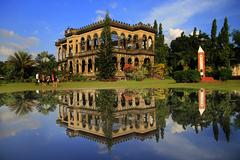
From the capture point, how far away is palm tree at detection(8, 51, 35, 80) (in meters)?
52.6

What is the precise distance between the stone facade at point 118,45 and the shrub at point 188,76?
1564 cm

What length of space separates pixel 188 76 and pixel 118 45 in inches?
801

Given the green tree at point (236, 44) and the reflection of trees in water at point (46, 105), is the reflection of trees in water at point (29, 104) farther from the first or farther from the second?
the green tree at point (236, 44)

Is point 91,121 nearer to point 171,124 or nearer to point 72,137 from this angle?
point 72,137

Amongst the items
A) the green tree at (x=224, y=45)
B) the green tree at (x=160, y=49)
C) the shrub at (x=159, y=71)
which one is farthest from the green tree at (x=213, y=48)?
the shrub at (x=159, y=71)

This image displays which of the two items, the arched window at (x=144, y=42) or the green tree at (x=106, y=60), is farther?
the arched window at (x=144, y=42)

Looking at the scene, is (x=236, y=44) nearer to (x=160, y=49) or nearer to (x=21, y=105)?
(x=160, y=49)

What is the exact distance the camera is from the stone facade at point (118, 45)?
51069mm

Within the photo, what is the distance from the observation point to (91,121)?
830cm

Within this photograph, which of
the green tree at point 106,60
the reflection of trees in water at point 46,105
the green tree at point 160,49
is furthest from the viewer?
the green tree at point 160,49

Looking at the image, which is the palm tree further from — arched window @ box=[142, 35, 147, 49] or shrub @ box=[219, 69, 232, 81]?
shrub @ box=[219, 69, 232, 81]

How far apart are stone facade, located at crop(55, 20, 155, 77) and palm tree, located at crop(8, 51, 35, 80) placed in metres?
7.83

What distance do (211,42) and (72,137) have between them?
5709 cm

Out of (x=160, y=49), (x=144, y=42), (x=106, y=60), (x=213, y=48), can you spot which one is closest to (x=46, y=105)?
(x=106, y=60)
